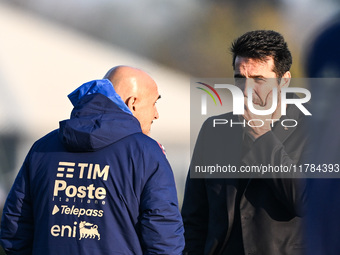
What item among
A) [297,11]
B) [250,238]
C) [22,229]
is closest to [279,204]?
[250,238]

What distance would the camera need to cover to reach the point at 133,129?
2029mm

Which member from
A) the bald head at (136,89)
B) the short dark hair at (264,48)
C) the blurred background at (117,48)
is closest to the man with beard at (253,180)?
the short dark hair at (264,48)

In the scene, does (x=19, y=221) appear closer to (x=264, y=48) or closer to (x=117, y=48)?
(x=264, y=48)

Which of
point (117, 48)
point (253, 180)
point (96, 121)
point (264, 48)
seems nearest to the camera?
point (96, 121)

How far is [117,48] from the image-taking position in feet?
15.6

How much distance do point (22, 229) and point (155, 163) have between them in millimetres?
525

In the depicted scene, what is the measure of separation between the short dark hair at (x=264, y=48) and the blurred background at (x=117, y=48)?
1.90 meters

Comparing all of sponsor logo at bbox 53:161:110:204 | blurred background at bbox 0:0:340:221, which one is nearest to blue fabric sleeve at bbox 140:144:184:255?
sponsor logo at bbox 53:161:110:204

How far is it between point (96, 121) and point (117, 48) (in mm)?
2807

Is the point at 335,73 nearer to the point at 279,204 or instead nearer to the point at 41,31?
the point at 279,204

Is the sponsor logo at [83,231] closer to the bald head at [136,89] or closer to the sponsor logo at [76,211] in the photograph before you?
the sponsor logo at [76,211]

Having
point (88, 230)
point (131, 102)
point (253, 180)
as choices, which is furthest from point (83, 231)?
point (253, 180)

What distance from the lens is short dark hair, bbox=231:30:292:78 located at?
2.46 meters

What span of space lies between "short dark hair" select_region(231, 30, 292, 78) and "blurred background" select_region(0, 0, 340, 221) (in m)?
1.90
